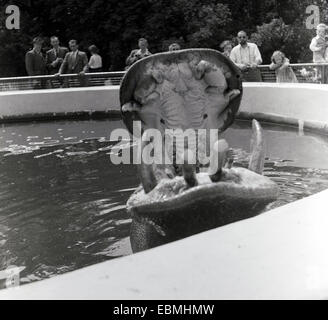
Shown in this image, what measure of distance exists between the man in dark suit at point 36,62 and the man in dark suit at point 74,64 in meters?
0.49

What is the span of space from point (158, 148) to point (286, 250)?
2.59 metres

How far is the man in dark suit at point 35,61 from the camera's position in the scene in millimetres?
14508

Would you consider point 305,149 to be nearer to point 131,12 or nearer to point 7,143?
point 7,143

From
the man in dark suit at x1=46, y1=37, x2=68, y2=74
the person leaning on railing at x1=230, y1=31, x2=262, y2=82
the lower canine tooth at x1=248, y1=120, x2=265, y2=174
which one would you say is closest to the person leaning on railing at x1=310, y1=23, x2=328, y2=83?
the person leaning on railing at x1=230, y1=31, x2=262, y2=82

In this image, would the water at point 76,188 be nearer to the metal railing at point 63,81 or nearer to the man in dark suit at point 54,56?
the metal railing at point 63,81

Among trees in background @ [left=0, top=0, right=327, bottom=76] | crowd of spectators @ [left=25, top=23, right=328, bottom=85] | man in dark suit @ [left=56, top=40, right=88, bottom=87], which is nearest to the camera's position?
crowd of spectators @ [left=25, top=23, right=328, bottom=85]

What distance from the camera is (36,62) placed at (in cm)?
1466

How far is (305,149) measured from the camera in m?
8.73

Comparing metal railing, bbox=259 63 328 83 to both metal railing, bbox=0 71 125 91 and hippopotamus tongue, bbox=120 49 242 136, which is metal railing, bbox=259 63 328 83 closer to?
metal railing, bbox=0 71 125 91

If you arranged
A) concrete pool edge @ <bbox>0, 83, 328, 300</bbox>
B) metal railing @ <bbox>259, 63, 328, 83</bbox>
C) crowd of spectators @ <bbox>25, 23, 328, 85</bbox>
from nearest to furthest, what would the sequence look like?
concrete pool edge @ <bbox>0, 83, 328, 300</bbox>
metal railing @ <bbox>259, 63, 328, 83</bbox>
crowd of spectators @ <bbox>25, 23, 328, 85</bbox>

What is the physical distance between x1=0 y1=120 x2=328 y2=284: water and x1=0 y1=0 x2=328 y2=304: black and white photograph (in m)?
0.02

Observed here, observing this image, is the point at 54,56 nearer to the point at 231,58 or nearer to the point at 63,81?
the point at 63,81

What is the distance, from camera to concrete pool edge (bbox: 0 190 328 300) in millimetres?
1903

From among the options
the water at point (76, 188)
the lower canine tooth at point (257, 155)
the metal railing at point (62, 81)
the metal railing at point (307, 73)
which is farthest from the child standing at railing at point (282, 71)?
the lower canine tooth at point (257, 155)
